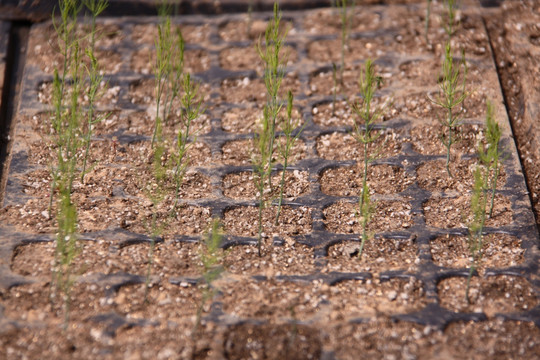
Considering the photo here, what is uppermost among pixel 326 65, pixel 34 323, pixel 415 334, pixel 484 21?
pixel 484 21

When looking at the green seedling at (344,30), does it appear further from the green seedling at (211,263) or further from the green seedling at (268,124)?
the green seedling at (211,263)

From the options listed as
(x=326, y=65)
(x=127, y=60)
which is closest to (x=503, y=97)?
(x=326, y=65)

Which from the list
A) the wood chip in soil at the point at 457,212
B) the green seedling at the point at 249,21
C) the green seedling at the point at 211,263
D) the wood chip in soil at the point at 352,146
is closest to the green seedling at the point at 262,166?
the green seedling at the point at 211,263

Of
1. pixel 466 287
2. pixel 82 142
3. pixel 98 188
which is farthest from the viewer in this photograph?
pixel 82 142

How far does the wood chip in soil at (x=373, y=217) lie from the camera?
266 centimetres

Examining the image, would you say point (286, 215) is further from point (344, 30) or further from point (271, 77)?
point (344, 30)

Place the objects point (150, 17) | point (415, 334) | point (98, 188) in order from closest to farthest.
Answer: point (415, 334) < point (98, 188) < point (150, 17)

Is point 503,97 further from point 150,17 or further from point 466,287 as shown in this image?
point 150,17

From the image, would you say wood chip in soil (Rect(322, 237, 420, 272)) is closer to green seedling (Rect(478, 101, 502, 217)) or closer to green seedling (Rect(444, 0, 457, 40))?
green seedling (Rect(478, 101, 502, 217))

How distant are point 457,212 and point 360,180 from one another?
42 cm

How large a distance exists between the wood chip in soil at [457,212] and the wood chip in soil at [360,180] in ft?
0.50

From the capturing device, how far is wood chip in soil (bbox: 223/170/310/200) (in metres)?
2.79

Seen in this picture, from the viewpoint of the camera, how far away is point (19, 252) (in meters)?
2.52

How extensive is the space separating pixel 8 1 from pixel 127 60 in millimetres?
775
